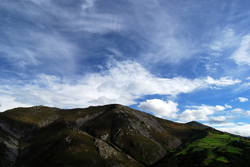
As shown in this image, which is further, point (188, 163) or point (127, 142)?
Answer: point (127, 142)

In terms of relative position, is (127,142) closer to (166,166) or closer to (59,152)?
(166,166)

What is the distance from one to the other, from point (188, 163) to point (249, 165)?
186 feet

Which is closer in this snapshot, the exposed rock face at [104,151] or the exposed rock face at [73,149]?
the exposed rock face at [73,149]

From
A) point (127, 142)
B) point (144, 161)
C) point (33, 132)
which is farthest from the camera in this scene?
point (33, 132)

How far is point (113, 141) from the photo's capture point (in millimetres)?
181875

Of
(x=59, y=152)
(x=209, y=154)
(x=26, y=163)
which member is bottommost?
(x=26, y=163)

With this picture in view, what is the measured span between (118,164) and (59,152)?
53.1 m

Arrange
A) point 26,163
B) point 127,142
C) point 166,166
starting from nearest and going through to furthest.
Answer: point 26,163 < point 166,166 < point 127,142

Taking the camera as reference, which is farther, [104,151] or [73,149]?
[104,151]

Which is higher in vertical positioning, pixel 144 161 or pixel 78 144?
pixel 78 144

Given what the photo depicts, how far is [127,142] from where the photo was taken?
179375 millimetres

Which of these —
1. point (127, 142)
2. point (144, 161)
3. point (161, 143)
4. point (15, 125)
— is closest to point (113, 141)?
point (127, 142)

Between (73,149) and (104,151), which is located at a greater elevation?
(73,149)

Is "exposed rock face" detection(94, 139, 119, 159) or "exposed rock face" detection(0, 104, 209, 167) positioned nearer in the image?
"exposed rock face" detection(0, 104, 209, 167)
